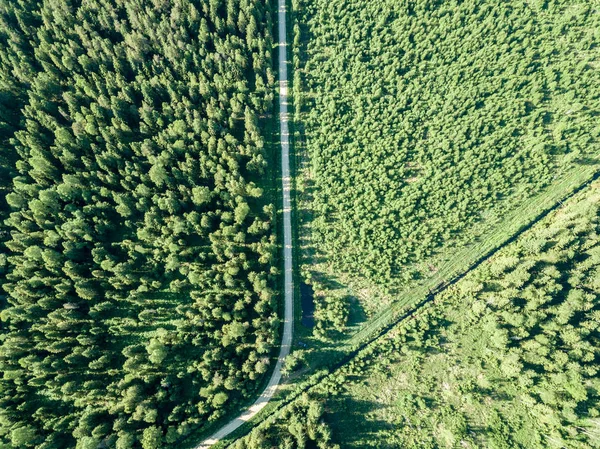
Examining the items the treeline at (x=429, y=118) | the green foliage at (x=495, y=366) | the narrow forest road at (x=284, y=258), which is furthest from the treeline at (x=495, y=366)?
the treeline at (x=429, y=118)

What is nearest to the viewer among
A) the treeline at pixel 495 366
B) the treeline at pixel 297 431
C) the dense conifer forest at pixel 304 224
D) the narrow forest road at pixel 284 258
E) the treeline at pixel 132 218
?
the treeline at pixel 297 431

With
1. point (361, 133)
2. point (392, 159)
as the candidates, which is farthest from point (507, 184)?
point (361, 133)

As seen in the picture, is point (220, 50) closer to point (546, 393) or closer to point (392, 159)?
point (392, 159)

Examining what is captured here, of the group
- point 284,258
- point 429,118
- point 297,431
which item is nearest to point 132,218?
point 284,258

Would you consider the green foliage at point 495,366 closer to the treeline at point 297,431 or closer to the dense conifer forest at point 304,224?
the dense conifer forest at point 304,224

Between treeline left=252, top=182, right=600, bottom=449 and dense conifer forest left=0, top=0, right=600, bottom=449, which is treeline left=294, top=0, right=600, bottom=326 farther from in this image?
treeline left=252, top=182, right=600, bottom=449

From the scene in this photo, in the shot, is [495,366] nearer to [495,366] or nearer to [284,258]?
[495,366]
